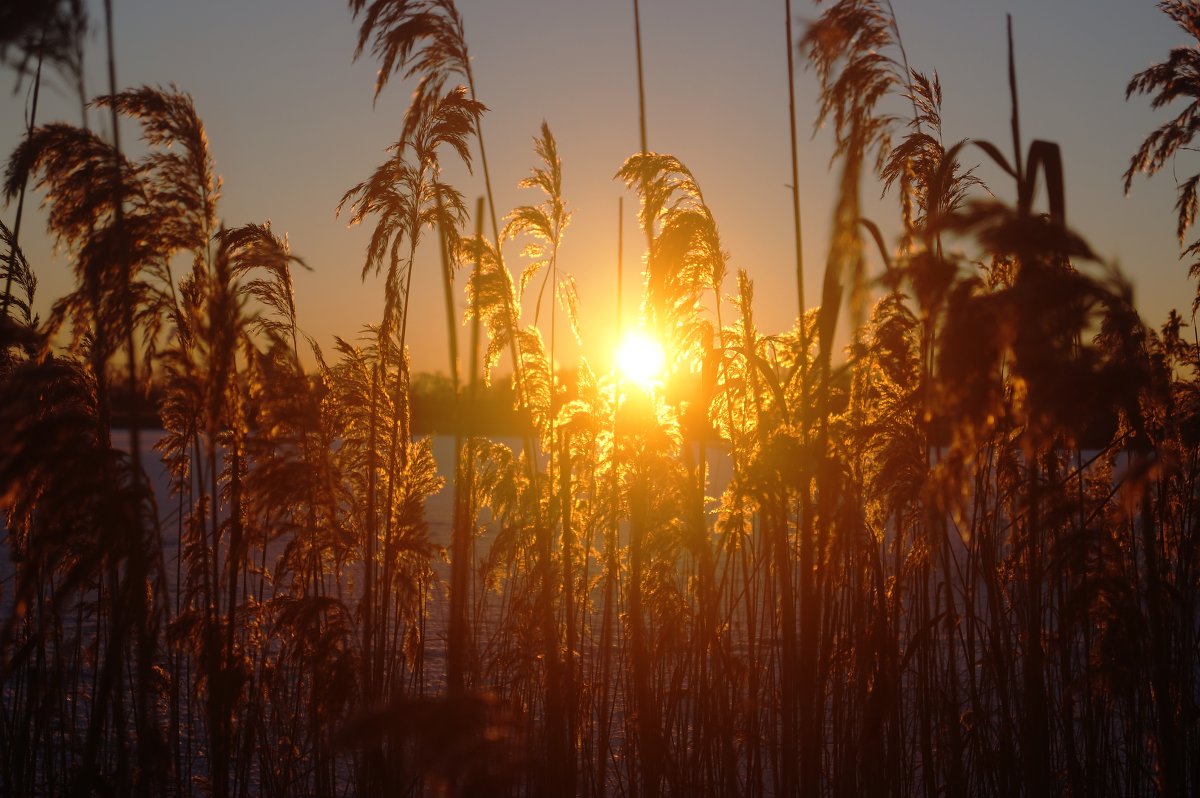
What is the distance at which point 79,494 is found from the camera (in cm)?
258

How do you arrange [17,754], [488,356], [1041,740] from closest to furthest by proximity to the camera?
[1041,740], [17,754], [488,356]

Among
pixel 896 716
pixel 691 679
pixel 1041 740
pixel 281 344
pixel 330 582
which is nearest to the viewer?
pixel 1041 740

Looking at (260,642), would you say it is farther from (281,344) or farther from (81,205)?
(81,205)

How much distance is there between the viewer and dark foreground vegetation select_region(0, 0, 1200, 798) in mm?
2307

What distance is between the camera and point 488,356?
495cm

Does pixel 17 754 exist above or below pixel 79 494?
below

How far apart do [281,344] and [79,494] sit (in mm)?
852

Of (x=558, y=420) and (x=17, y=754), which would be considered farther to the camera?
(x=558, y=420)

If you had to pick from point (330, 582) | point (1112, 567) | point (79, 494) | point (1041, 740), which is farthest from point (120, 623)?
point (330, 582)

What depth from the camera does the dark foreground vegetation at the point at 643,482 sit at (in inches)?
90.8

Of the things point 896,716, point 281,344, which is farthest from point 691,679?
point 281,344

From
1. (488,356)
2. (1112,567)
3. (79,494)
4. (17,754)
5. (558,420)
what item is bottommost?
(17,754)

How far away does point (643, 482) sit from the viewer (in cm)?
362

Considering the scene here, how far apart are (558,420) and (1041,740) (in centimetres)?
237
